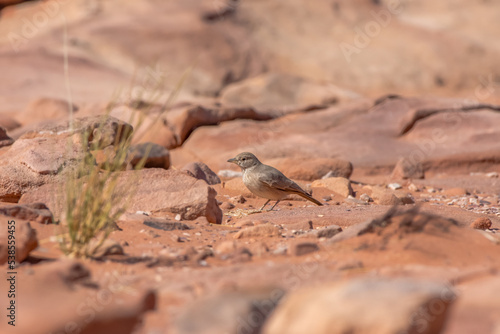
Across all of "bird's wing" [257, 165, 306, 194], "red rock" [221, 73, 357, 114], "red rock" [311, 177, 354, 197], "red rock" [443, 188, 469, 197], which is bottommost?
"red rock" [221, 73, 357, 114]

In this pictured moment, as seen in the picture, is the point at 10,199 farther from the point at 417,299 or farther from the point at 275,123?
the point at 275,123

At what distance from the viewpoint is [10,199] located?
20.1 ft

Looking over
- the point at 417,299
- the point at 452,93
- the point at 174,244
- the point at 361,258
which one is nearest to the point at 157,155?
the point at 174,244

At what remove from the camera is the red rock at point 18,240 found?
3.77m

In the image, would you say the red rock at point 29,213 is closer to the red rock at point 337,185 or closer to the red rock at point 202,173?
the red rock at point 202,173

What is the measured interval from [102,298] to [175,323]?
0.48 metres

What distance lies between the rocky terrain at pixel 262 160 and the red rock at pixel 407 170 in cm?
4

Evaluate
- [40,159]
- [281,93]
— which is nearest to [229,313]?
[40,159]

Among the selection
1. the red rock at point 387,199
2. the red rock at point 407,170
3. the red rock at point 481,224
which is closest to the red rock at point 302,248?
the red rock at point 481,224

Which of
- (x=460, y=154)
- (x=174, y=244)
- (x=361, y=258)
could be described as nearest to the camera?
(x=361, y=258)

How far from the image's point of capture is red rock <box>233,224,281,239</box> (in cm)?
493

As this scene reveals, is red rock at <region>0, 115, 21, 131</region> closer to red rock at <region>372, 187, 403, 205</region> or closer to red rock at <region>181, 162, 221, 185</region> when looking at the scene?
red rock at <region>181, 162, 221, 185</region>

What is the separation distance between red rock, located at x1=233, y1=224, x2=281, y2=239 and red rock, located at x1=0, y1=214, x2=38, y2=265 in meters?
1.67

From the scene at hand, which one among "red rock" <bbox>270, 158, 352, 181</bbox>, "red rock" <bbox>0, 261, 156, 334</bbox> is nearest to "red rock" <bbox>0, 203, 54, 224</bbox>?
"red rock" <bbox>0, 261, 156, 334</bbox>
